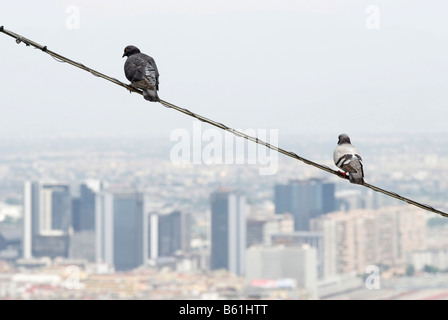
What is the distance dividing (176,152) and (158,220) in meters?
13.4

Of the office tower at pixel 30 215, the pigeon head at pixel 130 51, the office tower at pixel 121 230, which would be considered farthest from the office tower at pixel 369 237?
the pigeon head at pixel 130 51

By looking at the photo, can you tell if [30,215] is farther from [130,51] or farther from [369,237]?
[130,51]

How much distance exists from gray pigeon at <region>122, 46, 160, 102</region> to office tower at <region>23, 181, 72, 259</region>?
7034cm

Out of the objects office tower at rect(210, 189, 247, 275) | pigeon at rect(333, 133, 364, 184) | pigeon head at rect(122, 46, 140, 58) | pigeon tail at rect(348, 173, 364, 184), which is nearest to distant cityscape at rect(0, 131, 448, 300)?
office tower at rect(210, 189, 247, 275)

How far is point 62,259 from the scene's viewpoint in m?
76.1

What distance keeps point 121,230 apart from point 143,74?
70332 mm

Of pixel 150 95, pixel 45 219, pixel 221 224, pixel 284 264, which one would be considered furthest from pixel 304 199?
pixel 150 95

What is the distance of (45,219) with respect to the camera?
259ft

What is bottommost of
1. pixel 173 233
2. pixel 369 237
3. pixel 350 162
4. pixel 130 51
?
pixel 369 237

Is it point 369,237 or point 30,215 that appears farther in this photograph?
point 30,215

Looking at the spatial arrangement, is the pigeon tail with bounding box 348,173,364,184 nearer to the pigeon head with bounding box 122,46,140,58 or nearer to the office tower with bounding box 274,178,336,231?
the pigeon head with bounding box 122,46,140,58

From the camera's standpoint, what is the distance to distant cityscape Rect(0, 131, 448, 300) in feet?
225
